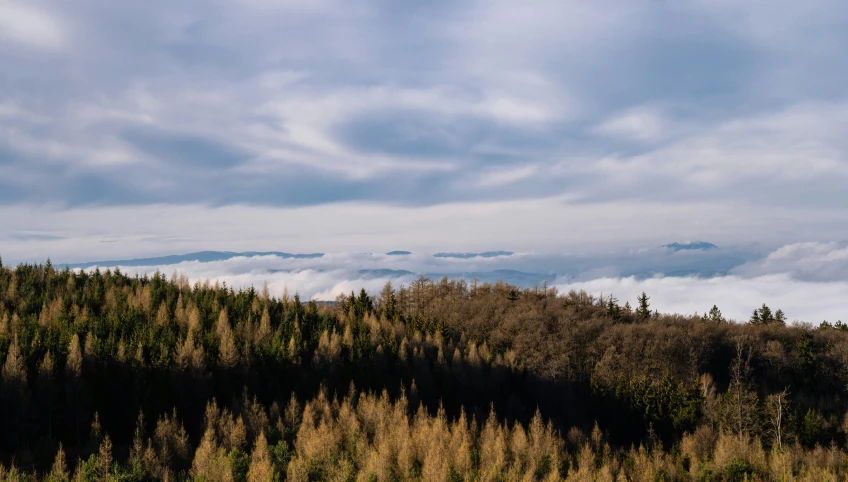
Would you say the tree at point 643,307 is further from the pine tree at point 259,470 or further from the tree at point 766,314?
the pine tree at point 259,470

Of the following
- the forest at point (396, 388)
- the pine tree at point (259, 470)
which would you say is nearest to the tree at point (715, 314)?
the forest at point (396, 388)

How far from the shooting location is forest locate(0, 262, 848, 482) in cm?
5831

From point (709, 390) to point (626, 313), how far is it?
44770 millimetres

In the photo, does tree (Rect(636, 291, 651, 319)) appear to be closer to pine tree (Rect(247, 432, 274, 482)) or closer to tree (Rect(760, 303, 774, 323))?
tree (Rect(760, 303, 774, 323))

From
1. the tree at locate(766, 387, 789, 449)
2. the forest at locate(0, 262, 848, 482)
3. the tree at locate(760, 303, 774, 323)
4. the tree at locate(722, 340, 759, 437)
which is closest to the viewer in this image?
the forest at locate(0, 262, 848, 482)

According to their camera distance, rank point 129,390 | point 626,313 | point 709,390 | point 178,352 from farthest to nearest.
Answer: point 626,313 → point 709,390 → point 178,352 → point 129,390

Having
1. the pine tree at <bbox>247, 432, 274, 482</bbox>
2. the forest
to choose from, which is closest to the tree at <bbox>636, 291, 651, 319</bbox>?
the forest

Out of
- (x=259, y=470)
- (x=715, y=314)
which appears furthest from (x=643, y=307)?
(x=259, y=470)

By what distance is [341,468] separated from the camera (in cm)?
5256

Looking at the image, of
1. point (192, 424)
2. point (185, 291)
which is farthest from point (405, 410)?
point (185, 291)

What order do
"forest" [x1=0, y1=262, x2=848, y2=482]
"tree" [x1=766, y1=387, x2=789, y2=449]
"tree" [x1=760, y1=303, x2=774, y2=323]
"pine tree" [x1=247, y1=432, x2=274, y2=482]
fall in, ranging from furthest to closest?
"tree" [x1=760, y1=303, x2=774, y2=323] < "tree" [x1=766, y1=387, x2=789, y2=449] < "forest" [x1=0, y1=262, x2=848, y2=482] < "pine tree" [x1=247, y1=432, x2=274, y2=482]

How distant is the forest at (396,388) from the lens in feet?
191

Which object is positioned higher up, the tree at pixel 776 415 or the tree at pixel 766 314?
the tree at pixel 766 314

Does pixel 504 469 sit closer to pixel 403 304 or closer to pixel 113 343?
pixel 113 343
